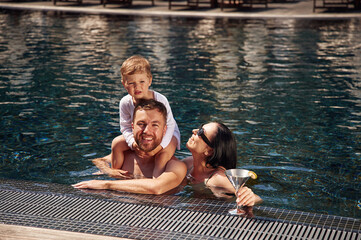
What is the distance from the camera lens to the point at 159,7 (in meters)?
21.6

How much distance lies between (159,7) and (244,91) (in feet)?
43.9

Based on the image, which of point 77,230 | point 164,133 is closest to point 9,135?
point 164,133

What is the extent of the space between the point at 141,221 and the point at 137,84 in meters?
1.46

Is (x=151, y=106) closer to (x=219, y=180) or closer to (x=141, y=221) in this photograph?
(x=219, y=180)

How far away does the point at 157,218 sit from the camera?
3707 millimetres

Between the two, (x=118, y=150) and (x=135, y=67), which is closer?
(x=135, y=67)

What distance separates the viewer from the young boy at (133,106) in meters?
4.67

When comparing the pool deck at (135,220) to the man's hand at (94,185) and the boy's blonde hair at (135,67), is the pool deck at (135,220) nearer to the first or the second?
the man's hand at (94,185)

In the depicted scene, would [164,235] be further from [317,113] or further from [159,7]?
[159,7]

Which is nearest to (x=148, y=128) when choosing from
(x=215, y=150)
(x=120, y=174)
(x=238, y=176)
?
(x=215, y=150)

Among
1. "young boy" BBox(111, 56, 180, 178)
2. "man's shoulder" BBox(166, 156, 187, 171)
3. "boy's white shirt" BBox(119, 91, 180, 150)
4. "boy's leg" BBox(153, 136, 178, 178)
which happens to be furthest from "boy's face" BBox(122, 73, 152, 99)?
"man's shoulder" BBox(166, 156, 187, 171)

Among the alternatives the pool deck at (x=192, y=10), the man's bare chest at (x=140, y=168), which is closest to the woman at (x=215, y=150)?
the man's bare chest at (x=140, y=168)

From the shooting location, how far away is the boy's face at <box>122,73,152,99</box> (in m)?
4.67

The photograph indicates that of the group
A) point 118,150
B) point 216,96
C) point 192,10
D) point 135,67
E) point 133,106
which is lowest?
point 216,96
